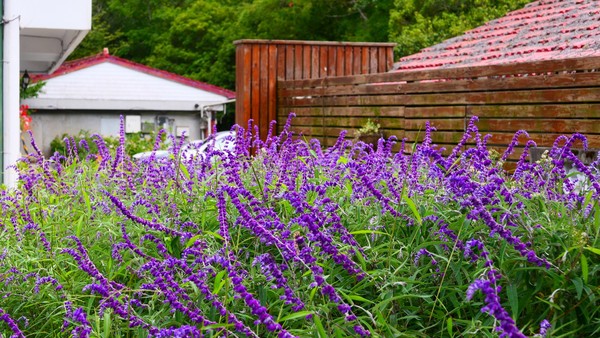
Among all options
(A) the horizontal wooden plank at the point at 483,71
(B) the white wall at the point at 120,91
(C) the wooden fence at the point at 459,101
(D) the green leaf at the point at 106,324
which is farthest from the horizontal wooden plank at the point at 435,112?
(B) the white wall at the point at 120,91

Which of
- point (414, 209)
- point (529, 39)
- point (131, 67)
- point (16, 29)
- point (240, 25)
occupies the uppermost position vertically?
point (240, 25)

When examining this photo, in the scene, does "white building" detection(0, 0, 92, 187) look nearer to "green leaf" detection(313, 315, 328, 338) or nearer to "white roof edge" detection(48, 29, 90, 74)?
"white roof edge" detection(48, 29, 90, 74)

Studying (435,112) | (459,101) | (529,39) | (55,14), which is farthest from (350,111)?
(55,14)

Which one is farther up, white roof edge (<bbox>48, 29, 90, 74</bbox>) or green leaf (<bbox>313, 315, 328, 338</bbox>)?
white roof edge (<bbox>48, 29, 90, 74</bbox>)

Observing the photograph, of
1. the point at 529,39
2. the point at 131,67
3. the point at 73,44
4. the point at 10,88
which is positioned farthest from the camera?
the point at 131,67

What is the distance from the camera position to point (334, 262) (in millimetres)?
3287

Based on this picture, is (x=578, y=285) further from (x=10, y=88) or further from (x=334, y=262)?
(x=10, y=88)

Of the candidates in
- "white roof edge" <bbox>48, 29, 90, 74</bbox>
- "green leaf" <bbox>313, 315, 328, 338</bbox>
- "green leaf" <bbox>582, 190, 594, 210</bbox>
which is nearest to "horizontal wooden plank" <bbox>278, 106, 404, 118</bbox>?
"white roof edge" <bbox>48, 29, 90, 74</bbox>

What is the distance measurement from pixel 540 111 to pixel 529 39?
3.35 m

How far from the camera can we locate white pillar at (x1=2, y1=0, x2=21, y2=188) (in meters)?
10.2

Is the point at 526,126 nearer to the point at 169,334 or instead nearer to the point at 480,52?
the point at 480,52

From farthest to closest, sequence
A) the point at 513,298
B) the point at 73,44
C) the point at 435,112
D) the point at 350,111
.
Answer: the point at 73,44, the point at 350,111, the point at 435,112, the point at 513,298

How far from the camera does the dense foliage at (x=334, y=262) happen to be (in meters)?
2.86

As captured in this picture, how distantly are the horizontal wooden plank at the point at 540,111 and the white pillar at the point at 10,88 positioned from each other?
17.2 ft
